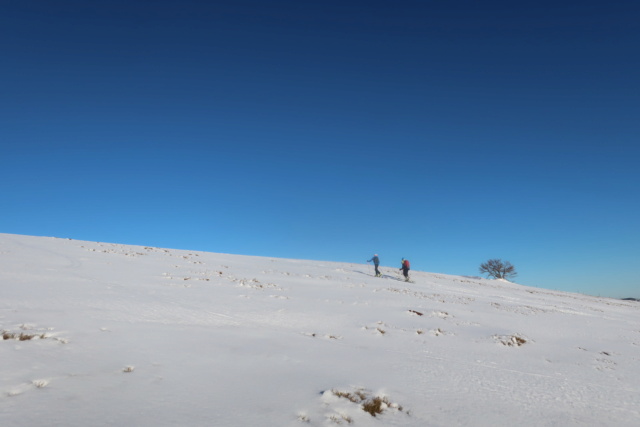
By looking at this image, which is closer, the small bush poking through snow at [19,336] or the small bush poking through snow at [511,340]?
the small bush poking through snow at [19,336]

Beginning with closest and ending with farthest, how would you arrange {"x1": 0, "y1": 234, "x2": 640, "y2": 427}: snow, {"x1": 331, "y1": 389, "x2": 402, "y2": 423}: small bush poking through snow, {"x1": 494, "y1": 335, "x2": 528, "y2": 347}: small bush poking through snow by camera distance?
{"x1": 0, "y1": 234, "x2": 640, "y2": 427}: snow → {"x1": 331, "y1": 389, "x2": 402, "y2": 423}: small bush poking through snow → {"x1": 494, "y1": 335, "x2": 528, "y2": 347}: small bush poking through snow

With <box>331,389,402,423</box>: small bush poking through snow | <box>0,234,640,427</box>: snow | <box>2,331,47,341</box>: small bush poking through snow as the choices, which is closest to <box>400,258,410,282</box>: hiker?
<box>0,234,640,427</box>: snow

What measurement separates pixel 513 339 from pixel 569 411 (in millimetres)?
7124

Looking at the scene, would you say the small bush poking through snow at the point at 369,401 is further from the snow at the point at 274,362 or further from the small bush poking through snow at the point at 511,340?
the small bush poking through snow at the point at 511,340

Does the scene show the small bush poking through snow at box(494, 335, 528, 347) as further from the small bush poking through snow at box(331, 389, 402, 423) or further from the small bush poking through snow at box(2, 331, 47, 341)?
the small bush poking through snow at box(2, 331, 47, 341)

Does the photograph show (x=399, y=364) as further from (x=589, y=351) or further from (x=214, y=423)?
(x=589, y=351)

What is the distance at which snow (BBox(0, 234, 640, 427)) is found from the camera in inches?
238

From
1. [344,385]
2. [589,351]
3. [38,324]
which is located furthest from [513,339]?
[38,324]

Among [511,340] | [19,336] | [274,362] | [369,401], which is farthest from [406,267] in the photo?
[19,336]

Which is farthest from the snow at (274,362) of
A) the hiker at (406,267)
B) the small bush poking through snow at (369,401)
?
the hiker at (406,267)

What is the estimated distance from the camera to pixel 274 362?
9.11 m

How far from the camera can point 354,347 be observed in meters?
11.6

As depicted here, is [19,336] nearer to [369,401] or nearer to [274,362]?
[274,362]

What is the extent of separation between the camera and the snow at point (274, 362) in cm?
604
